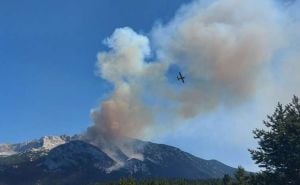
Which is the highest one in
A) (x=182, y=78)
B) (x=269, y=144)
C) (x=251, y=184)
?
(x=182, y=78)

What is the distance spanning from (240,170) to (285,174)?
5344 centimetres

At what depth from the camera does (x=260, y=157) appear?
189ft

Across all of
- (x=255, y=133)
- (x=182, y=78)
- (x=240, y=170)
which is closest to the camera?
(x=255, y=133)

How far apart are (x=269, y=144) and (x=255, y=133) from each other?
2392 millimetres

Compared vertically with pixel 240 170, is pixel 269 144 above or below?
below

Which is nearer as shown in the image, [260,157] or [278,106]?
[260,157]

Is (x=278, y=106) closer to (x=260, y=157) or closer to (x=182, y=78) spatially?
(x=260, y=157)

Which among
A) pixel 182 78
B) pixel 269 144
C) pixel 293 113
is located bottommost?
pixel 269 144

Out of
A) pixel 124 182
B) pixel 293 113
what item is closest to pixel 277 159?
pixel 293 113

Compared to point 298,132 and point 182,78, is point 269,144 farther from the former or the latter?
point 182,78

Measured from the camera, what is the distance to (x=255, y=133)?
5866cm

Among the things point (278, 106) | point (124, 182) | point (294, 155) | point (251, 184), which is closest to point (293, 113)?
point (278, 106)

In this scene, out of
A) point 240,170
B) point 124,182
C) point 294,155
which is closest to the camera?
point 294,155

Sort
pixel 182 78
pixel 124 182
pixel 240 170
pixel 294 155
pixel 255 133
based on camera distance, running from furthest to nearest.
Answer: pixel 124 182, pixel 240 170, pixel 182 78, pixel 255 133, pixel 294 155
